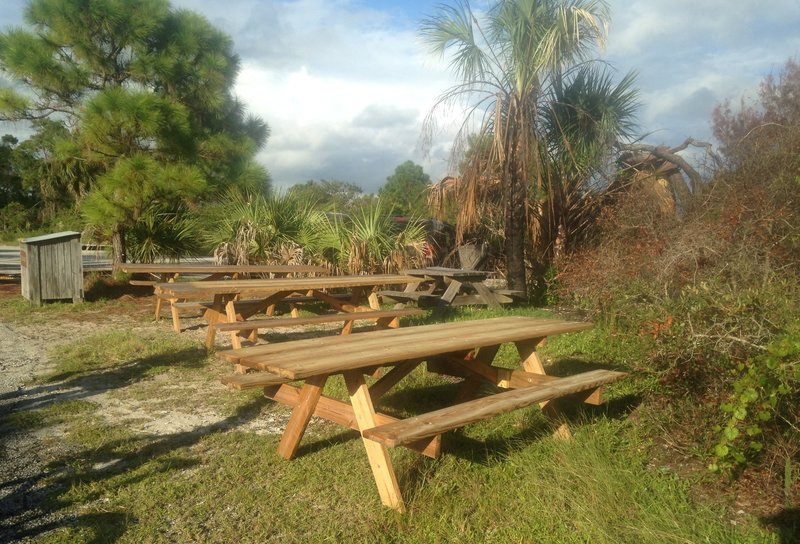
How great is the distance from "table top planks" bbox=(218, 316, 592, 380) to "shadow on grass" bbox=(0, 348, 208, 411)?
235cm

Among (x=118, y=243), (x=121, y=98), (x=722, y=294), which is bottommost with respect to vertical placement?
(x=722, y=294)

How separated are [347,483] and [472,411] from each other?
0.79 m

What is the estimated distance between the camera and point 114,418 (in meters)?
4.38

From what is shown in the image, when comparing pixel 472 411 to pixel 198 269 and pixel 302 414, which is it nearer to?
pixel 302 414

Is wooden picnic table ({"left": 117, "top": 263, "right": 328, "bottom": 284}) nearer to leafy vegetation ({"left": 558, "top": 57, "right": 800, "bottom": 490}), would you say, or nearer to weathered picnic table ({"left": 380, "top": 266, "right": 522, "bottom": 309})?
weathered picnic table ({"left": 380, "top": 266, "right": 522, "bottom": 309})

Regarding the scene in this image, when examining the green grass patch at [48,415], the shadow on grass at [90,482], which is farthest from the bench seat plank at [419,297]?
the green grass patch at [48,415]

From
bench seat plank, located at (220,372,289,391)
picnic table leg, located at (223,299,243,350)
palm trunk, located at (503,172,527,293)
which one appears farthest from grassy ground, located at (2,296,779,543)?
palm trunk, located at (503,172,527,293)

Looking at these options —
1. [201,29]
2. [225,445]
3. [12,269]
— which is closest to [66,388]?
[225,445]

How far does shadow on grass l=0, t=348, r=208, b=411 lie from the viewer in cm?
482

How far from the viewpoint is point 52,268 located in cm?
988

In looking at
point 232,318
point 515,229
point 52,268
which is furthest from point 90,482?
point 52,268

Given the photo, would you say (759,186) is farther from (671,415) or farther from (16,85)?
(16,85)

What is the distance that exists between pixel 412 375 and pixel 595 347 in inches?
74.0

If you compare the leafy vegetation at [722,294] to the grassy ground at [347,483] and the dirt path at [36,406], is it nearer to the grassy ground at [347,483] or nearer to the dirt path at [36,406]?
the grassy ground at [347,483]
